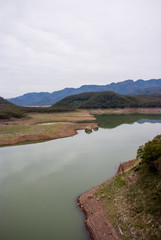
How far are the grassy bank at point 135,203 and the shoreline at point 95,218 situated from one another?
0.34m

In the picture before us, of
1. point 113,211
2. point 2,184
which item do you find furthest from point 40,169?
point 113,211

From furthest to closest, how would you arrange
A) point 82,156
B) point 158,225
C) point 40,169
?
point 82,156 → point 40,169 → point 158,225

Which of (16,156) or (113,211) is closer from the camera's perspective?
(113,211)

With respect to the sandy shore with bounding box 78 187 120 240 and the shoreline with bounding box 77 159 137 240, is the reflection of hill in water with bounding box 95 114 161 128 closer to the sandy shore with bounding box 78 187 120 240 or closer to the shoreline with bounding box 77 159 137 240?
the shoreline with bounding box 77 159 137 240

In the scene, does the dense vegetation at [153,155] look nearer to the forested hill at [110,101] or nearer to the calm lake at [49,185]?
the calm lake at [49,185]

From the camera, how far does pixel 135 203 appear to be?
11359 millimetres

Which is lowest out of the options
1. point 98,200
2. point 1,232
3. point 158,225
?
point 1,232

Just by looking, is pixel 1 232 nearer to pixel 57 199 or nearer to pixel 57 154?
pixel 57 199

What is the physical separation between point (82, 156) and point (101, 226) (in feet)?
46.6

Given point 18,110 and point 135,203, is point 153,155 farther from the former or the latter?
point 18,110

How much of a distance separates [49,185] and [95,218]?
6.71 metres

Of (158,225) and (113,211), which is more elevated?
(158,225)

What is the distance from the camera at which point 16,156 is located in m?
26.3

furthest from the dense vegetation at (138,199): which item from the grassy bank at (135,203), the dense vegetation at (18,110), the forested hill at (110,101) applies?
the forested hill at (110,101)
